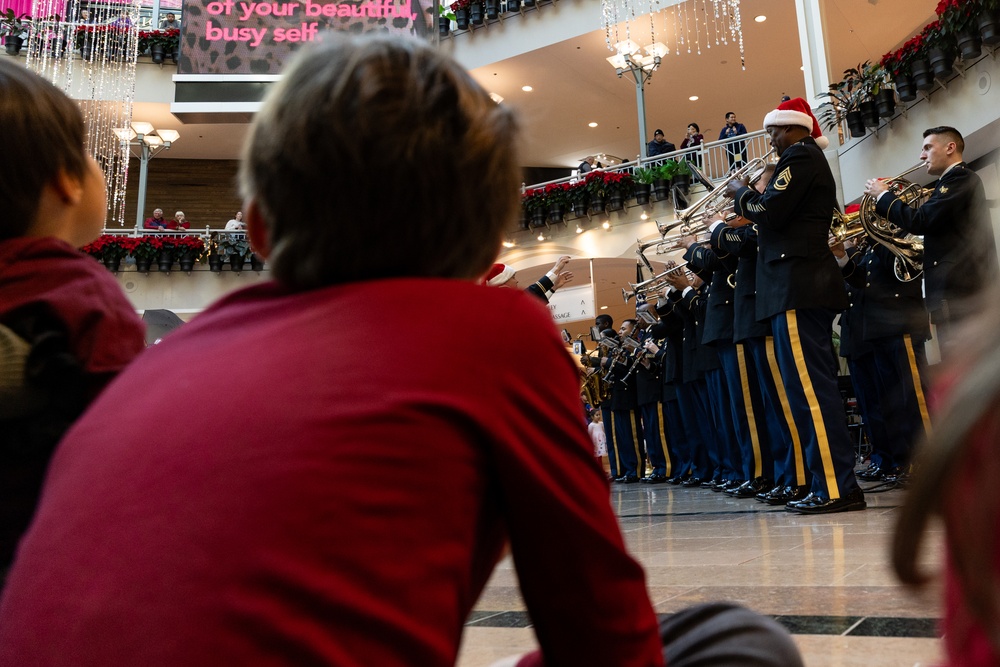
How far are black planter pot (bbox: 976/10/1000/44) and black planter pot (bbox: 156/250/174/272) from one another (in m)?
11.4

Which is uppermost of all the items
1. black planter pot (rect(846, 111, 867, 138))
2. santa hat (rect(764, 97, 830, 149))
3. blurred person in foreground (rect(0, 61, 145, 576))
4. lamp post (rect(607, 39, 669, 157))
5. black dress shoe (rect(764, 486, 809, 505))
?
lamp post (rect(607, 39, 669, 157))

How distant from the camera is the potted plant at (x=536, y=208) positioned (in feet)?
40.1

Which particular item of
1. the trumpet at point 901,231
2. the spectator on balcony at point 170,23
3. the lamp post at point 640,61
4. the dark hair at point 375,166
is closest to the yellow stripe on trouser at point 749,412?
the trumpet at point 901,231

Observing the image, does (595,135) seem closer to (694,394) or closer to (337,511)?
(694,394)

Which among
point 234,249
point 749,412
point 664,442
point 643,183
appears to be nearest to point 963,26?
point 749,412

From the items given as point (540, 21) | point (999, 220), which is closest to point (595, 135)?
point (540, 21)

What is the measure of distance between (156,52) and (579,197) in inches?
330

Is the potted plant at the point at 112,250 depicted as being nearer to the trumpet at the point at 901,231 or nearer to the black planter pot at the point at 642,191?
the black planter pot at the point at 642,191

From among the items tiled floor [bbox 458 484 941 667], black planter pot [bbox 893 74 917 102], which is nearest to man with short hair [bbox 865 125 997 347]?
tiled floor [bbox 458 484 941 667]

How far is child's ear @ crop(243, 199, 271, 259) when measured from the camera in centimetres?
68

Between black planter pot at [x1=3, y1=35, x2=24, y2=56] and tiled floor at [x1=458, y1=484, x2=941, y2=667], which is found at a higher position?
black planter pot at [x1=3, y1=35, x2=24, y2=56]

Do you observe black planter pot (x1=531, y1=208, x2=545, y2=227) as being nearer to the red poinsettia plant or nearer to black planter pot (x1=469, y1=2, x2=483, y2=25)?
black planter pot (x1=469, y1=2, x2=483, y2=25)

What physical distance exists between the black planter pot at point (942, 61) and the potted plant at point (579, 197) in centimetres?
566

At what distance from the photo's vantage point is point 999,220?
5.71 m
